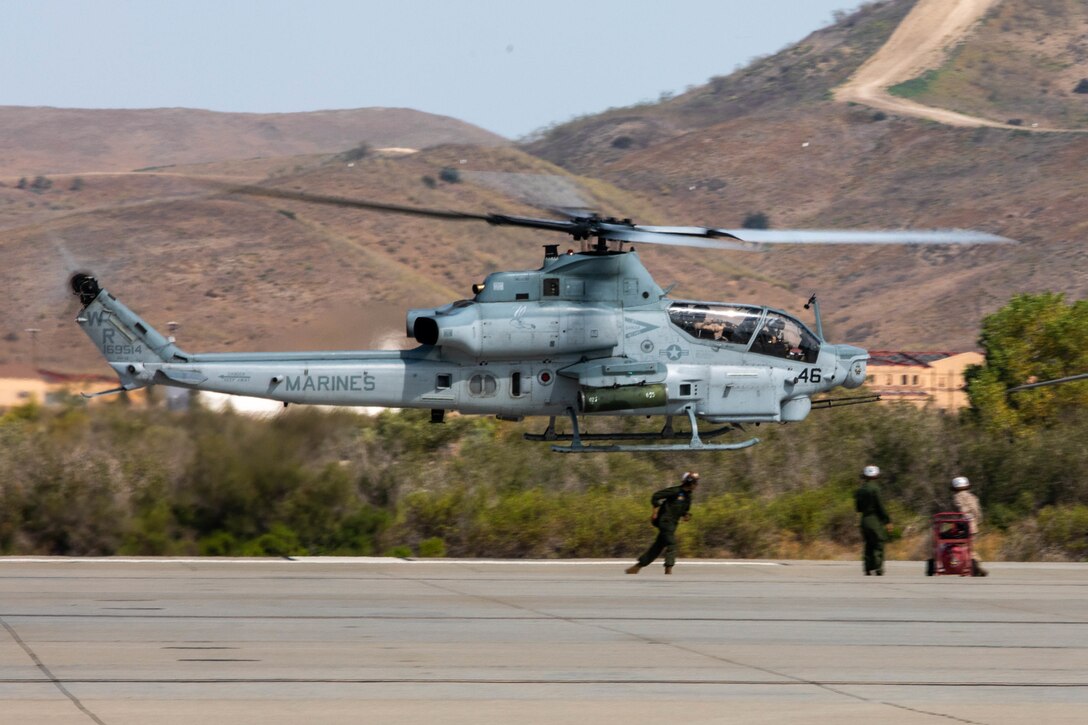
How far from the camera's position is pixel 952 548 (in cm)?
2017

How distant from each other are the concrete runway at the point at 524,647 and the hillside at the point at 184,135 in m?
115

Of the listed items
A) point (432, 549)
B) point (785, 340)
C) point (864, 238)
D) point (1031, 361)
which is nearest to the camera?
point (864, 238)

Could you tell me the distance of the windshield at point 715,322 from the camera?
21734 millimetres

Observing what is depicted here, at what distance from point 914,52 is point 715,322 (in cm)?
13605

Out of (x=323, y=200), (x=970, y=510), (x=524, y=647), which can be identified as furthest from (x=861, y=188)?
(x=524, y=647)

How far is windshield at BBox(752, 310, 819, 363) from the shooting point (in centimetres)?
2198

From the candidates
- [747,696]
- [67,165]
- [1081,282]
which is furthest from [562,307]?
[67,165]

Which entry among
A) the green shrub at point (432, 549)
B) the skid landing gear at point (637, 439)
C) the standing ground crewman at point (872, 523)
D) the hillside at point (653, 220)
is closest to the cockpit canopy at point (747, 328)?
the skid landing gear at point (637, 439)

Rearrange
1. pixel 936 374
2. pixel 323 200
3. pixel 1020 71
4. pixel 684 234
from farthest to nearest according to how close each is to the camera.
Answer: pixel 1020 71
pixel 936 374
pixel 684 234
pixel 323 200

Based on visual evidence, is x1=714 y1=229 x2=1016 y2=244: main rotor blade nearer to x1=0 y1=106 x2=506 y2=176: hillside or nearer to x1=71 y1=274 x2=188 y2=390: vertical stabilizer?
x1=71 y1=274 x2=188 y2=390: vertical stabilizer

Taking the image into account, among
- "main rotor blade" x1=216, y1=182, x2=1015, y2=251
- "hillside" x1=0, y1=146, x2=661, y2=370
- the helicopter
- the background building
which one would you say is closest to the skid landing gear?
the helicopter

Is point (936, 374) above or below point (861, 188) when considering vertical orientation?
below

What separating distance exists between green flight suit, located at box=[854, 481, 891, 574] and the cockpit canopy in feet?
9.39

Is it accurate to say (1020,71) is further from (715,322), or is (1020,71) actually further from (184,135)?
(715,322)
